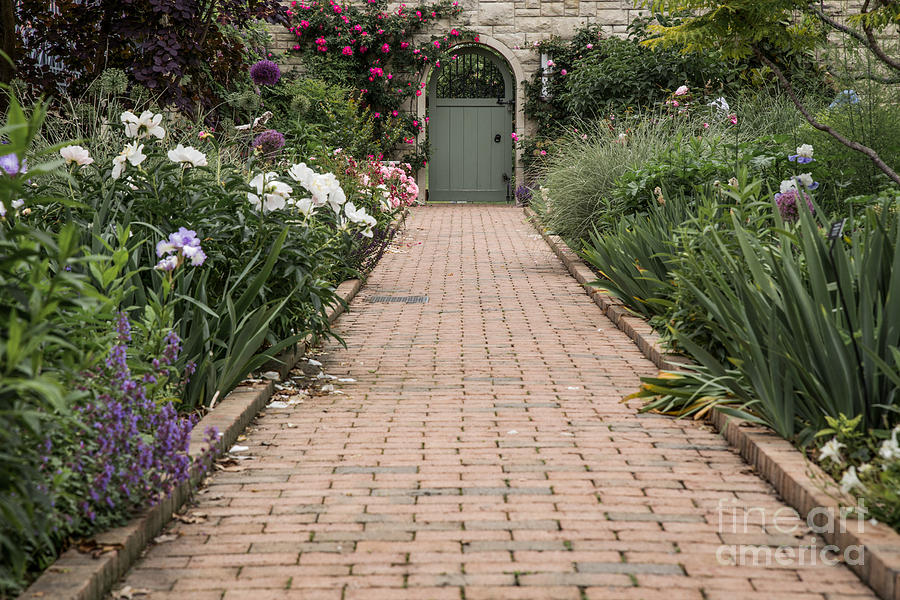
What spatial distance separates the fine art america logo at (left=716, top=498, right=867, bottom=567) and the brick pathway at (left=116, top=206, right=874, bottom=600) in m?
0.01

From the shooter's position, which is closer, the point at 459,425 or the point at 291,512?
the point at 291,512

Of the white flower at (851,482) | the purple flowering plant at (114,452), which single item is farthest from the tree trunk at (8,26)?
the white flower at (851,482)

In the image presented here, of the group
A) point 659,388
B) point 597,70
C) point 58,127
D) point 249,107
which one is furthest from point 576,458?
point 597,70

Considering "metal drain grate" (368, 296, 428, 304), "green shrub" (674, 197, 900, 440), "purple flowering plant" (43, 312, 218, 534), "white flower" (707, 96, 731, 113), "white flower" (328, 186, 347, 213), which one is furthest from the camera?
"metal drain grate" (368, 296, 428, 304)

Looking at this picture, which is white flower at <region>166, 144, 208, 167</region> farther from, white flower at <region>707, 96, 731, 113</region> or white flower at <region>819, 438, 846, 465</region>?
white flower at <region>707, 96, 731, 113</region>

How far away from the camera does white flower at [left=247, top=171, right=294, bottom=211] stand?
5.07 meters

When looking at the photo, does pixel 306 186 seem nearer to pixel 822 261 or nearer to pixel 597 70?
pixel 822 261

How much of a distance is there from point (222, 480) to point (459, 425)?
1.15 m

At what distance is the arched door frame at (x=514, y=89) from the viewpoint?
59.0ft

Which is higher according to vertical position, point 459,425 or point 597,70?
point 597,70

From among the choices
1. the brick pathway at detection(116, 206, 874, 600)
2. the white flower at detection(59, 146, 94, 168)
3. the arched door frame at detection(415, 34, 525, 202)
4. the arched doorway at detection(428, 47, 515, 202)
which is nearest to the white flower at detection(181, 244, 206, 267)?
the brick pathway at detection(116, 206, 874, 600)

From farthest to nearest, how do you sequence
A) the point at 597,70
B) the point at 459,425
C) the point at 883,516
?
the point at 597,70, the point at 459,425, the point at 883,516

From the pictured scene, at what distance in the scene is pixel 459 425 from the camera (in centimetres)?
432

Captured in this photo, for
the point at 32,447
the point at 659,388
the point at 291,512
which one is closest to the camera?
the point at 32,447
